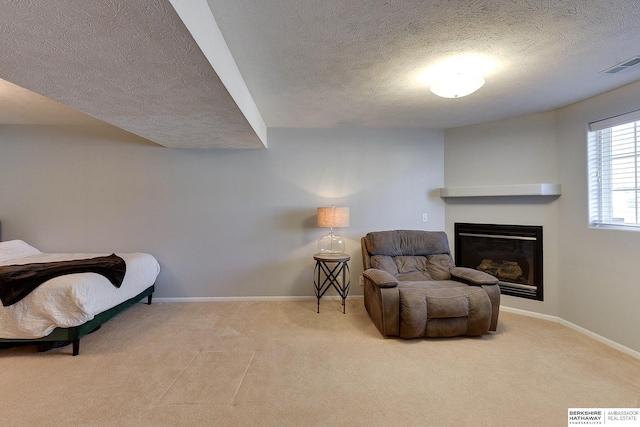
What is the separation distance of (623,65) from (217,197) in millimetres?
4228

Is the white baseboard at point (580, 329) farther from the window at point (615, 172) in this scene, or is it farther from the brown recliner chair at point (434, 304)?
the window at point (615, 172)

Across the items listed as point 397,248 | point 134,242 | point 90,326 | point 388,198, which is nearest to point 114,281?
point 90,326

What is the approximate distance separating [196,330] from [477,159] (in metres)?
3.93

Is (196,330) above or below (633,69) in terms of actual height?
below

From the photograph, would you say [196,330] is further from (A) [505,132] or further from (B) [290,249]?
(A) [505,132]

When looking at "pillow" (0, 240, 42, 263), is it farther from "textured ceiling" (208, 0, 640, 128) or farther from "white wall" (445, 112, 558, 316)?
"white wall" (445, 112, 558, 316)

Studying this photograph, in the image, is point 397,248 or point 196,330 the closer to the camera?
point 196,330

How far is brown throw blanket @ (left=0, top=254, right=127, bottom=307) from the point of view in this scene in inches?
87.0

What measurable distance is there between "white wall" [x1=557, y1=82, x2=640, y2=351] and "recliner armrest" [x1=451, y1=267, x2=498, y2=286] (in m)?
0.95

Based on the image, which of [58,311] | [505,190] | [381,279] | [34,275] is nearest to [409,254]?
[381,279]

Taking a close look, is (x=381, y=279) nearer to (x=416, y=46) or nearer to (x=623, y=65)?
(x=416, y=46)

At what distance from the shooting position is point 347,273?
3.79 m

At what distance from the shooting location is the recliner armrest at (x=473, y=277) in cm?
270

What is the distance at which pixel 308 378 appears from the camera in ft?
6.54
